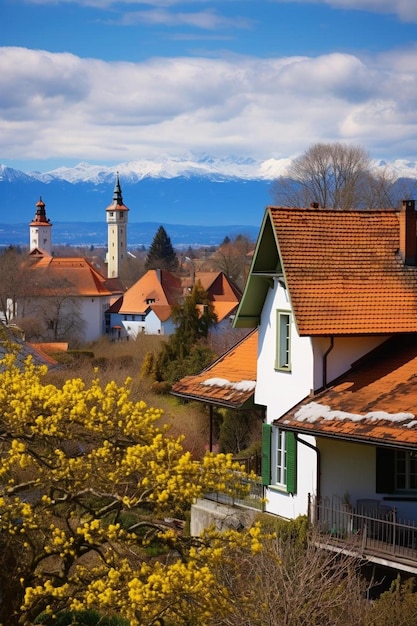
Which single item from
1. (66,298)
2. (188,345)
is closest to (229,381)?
(188,345)

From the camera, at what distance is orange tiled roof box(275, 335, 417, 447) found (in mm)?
19406

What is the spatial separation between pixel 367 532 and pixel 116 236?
17280cm

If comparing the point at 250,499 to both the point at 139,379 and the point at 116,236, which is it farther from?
the point at 116,236

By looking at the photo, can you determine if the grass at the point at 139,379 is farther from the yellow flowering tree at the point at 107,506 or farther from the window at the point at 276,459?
the yellow flowering tree at the point at 107,506

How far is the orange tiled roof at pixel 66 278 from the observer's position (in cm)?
10099

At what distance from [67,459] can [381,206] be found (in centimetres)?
5248

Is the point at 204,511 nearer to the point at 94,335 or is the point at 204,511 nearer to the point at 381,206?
the point at 381,206

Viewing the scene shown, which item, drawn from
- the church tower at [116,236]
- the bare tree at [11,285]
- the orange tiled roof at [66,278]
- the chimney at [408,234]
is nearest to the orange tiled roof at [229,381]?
the chimney at [408,234]

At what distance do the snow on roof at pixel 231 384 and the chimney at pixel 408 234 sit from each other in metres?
4.46

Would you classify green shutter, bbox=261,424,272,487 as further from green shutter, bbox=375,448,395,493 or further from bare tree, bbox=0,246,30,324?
bare tree, bbox=0,246,30,324

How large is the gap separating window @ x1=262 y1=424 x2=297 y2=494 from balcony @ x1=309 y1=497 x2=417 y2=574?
107 cm

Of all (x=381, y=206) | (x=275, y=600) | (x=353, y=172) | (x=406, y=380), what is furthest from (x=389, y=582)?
(x=353, y=172)

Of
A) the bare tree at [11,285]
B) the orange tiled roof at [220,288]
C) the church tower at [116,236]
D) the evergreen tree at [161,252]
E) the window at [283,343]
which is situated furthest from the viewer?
the church tower at [116,236]

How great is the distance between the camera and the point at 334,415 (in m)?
20.5
